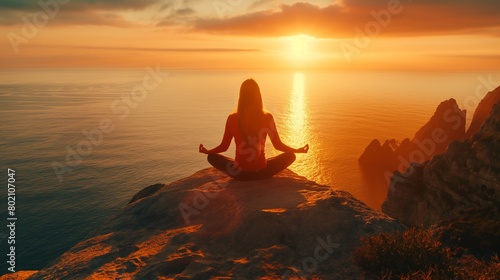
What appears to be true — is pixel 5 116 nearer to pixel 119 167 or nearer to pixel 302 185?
pixel 119 167

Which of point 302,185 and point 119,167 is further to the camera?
point 119,167

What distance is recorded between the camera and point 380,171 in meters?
95.6

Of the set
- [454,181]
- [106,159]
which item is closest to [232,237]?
[454,181]

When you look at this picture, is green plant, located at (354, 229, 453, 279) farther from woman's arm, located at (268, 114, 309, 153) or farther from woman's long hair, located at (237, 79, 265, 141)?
woman's long hair, located at (237, 79, 265, 141)

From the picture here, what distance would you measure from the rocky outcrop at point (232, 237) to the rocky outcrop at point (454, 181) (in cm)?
2256

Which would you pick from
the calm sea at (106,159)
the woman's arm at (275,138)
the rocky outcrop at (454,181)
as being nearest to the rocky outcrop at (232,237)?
the woman's arm at (275,138)

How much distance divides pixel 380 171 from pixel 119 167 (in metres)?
80.2

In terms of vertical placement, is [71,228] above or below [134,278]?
below

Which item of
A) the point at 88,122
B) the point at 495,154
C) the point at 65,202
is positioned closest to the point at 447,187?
the point at 495,154

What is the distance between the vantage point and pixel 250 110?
984 centimetres

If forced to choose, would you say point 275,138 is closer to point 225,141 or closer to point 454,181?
point 225,141

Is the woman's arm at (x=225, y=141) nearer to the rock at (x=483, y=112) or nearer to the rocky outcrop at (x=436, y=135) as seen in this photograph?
the rock at (x=483, y=112)

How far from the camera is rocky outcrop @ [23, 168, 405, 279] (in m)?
6.35

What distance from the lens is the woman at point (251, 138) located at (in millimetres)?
9758
